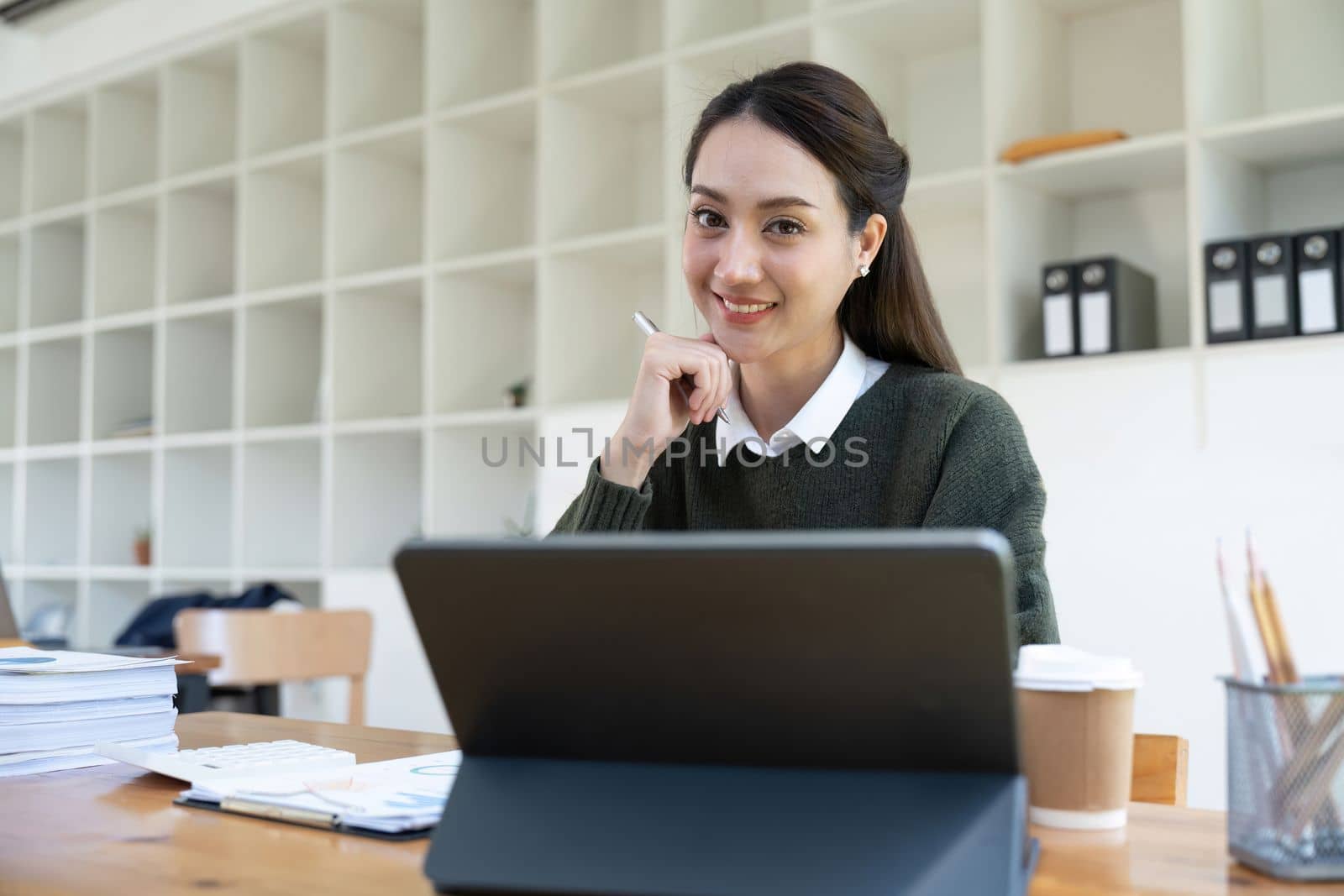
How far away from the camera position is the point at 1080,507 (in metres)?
2.78

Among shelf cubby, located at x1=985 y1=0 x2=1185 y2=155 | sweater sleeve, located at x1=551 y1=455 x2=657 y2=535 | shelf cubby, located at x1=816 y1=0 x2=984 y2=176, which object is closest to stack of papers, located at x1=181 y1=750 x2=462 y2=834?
sweater sleeve, located at x1=551 y1=455 x2=657 y2=535

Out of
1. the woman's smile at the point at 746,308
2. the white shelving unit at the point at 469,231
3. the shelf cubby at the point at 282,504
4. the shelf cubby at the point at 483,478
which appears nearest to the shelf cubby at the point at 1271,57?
the white shelving unit at the point at 469,231

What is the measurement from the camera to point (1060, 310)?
111 inches

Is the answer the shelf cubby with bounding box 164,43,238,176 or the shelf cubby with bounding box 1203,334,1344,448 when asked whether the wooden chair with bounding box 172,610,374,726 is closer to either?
the shelf cubby with bounding box 1203,334,1344,448

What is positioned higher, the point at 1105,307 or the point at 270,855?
the point at 1105,307

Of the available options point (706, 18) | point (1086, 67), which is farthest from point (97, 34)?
point (1086, 67)

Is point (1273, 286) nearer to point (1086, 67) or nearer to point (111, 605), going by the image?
point (1086, 67)

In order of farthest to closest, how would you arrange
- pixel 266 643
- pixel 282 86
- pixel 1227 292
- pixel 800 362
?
pixel 282 86, pixel 266 643, pixel 1227 292, pixel 800 362

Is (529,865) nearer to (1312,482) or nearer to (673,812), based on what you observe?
(673,812)

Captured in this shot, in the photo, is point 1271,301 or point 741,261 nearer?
point 741,261

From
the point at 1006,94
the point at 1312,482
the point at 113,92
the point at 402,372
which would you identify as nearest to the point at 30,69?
the point at 113,92

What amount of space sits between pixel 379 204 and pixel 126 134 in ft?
4.84

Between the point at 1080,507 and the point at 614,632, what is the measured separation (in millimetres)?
2270

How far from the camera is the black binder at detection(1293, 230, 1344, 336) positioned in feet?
8.13
